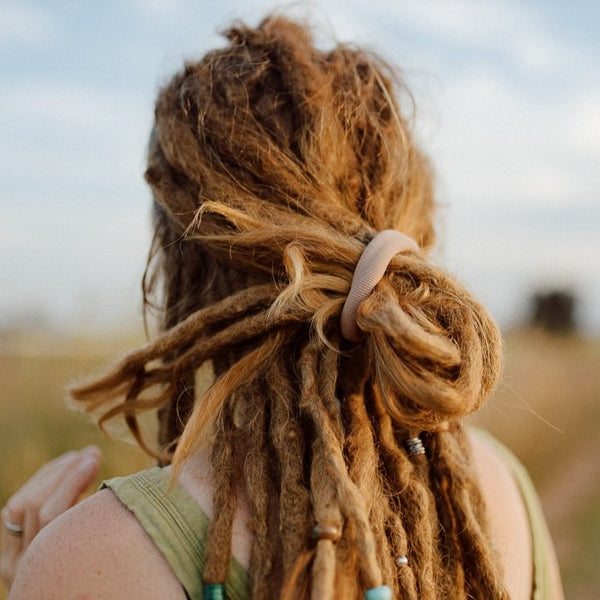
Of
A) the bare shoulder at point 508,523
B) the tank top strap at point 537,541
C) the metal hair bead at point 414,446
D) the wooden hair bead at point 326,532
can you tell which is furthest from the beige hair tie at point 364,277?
the tank top strap at point 537,541

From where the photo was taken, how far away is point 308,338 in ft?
4.89

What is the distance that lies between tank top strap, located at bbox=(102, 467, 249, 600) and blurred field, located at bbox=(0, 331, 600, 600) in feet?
8.29

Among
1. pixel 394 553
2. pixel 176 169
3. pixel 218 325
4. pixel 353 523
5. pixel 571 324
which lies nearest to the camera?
pixel 353 523

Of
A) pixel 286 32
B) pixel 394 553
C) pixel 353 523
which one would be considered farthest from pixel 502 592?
pixel 286 32

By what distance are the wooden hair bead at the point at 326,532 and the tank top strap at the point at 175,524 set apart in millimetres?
159

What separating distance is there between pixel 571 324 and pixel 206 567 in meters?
14.4

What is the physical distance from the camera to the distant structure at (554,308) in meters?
14.8

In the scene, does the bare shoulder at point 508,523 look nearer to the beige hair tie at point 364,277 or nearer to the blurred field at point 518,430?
the beige hair tie at point 364,277

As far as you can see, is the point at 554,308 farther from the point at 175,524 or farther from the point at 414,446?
the point at 175,524

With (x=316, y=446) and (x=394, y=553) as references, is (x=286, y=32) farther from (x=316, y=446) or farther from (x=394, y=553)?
(x=394, y=553)

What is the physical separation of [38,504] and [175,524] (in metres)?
0.65

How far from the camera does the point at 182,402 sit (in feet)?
5.78

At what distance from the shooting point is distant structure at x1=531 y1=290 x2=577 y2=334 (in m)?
14.8

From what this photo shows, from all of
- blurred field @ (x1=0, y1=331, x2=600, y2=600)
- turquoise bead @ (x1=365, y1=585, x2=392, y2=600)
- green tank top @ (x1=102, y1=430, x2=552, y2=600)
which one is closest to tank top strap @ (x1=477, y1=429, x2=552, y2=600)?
turquoise bead @ (x1=365, y1=585, x2=392, y2=600)
